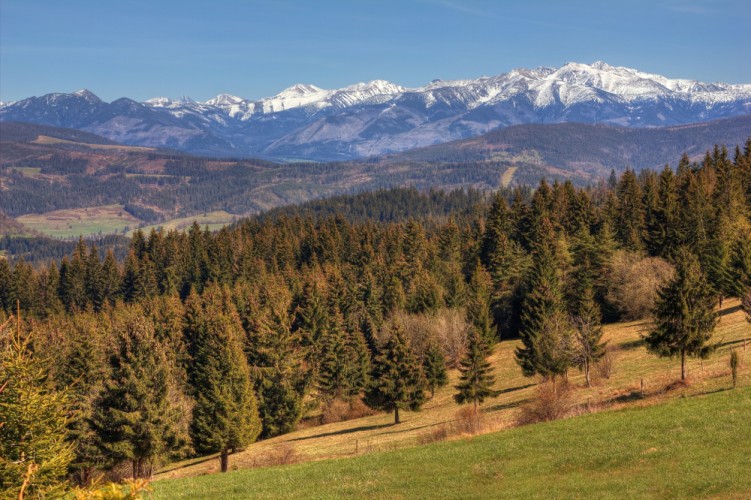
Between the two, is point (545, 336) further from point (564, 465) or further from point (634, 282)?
point (564, 465)

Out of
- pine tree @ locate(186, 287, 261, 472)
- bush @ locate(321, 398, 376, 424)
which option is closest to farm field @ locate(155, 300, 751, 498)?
pine tree @ locate(186, 287, 261, 472)

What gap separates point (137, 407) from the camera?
46500 mm

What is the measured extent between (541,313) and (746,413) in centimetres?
3975

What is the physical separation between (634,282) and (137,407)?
66908 millimetres

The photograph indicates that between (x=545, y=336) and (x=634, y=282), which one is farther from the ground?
(x=634, y=282)

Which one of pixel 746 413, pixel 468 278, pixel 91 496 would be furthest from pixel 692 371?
pixel 468 278

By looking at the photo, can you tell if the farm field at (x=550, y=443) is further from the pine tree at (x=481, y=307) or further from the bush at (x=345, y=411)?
the pine tree at (x=481, y=307)

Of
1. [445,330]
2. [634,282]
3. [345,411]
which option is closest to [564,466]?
[345,411]

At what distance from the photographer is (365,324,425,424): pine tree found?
69.2 m

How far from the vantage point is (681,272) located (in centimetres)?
5219

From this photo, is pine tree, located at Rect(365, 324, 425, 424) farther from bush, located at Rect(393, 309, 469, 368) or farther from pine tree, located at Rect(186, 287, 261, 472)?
bush, located at Rect(393, 309, 469, 368)

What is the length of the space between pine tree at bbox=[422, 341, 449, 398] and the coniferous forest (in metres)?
0.25

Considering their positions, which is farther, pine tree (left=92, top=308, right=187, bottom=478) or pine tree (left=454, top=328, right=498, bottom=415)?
pine tree (left=454, top=328, right=498, bottom=415)

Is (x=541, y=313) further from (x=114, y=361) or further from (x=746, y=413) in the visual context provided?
(x=114, y=361)
